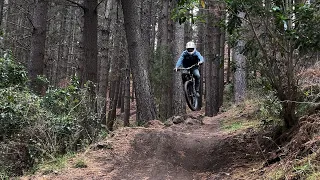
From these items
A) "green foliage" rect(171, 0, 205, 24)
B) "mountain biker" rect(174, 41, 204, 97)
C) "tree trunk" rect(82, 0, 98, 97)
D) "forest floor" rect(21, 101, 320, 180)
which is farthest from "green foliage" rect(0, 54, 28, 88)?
"green foliage" rect(171, 0, 205, 24)

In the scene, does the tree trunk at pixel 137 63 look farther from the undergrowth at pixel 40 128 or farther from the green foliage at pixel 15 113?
the green foliage at pixel 15 113

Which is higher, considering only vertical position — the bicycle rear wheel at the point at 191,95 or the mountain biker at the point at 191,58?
the mountain biker at the point at 191,58

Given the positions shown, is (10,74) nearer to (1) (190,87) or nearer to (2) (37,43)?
(2) (37,43)

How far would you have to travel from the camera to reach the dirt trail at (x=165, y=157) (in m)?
5.45

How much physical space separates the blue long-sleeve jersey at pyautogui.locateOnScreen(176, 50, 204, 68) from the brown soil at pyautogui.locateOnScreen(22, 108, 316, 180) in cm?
283

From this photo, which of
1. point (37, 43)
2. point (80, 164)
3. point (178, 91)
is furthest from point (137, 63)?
point (80, 164)

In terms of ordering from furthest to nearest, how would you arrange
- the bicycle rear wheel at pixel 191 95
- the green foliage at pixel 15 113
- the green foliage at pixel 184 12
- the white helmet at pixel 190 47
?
the bicycle rear wheel at pixel 191 95, the white helmet at pixel 190 47, the green foliage at pixel 15 113, the green foliage at pixel 184 12

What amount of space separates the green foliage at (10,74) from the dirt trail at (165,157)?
310 centimetres

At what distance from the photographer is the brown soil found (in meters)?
5.39

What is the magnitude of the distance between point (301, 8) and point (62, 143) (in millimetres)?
4625

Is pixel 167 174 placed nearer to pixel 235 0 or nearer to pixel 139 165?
pixel 139 165

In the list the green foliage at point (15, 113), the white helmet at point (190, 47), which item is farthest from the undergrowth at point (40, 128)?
the white helmet at point (190, 47)

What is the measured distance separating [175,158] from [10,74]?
4.89 metres

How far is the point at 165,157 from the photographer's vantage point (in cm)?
635
